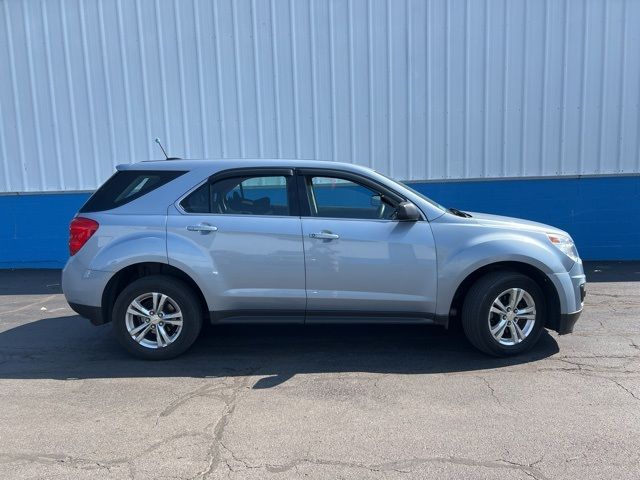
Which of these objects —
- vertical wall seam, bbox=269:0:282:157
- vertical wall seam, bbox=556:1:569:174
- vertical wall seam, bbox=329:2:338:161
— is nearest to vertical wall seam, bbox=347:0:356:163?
vertical wall seam, bbox=329:2:338:161

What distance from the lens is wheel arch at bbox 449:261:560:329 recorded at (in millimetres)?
4633

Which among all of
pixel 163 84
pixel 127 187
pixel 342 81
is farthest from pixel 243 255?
pixel 163 84

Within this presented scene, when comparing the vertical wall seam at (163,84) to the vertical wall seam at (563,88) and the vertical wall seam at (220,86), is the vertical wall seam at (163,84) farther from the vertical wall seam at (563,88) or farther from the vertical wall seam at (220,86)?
the vertical wall seam at (563,88)

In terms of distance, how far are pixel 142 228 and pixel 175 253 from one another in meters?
0.39

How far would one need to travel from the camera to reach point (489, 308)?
4543 millimetres

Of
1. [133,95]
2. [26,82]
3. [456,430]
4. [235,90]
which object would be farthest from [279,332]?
[26,82]

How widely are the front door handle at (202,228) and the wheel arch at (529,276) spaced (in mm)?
2252

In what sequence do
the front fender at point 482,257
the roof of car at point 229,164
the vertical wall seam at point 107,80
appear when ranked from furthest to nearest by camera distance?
the vertical wall seam at point 107,80 < the roof of car at point 229,164 < the front fender at point 482,257

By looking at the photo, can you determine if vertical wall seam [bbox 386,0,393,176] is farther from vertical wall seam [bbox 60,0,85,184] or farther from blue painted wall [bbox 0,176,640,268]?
vertical wall seam [bbox 60,0,85,184]

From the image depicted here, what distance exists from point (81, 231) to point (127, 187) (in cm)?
57

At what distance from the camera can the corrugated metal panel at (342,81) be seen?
29.7 feet

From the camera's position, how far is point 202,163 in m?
4.88

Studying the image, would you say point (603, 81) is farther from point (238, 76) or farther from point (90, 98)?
point (90, 98)

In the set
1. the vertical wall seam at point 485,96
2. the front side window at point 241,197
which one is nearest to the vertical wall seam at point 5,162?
the front side window at point 241,197
